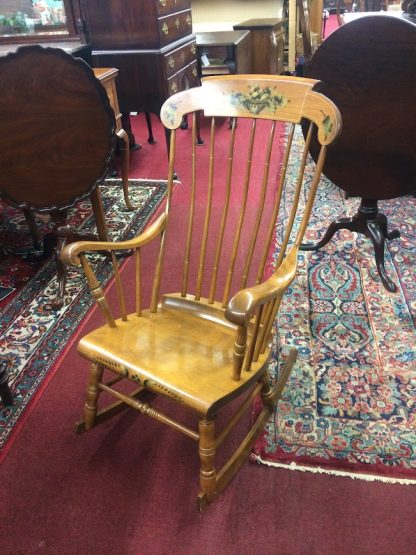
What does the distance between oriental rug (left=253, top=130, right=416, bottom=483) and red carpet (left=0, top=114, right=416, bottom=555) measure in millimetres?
97

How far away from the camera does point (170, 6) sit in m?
3.43

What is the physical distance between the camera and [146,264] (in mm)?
2627

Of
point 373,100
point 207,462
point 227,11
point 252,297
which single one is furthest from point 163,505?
point 227,11

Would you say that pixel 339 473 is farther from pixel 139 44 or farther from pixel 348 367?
pixel 139 44

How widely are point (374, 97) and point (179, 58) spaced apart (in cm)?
207

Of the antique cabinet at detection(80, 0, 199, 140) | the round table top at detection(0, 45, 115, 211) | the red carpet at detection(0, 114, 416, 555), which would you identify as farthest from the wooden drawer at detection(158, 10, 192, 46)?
the red carpet at detection(0, 114, 416, 555)

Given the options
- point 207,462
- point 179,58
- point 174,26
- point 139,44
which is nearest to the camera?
point 207,462

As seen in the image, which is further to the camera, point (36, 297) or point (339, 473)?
point (36, 297)

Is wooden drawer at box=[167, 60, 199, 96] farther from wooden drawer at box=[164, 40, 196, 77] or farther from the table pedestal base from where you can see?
the table pedestal base

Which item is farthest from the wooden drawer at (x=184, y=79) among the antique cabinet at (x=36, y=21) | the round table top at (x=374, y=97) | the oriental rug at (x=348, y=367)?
the oriental rug at (x=348, y=367)

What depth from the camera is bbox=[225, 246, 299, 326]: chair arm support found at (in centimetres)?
106

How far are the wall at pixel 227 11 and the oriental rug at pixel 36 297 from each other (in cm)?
411

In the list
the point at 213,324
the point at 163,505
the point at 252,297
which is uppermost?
the point at 252,297

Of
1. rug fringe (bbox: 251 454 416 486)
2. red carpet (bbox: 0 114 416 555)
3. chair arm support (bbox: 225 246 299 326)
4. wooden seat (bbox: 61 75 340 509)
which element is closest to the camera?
chair arm support (bbox: 225 246 299 326)
